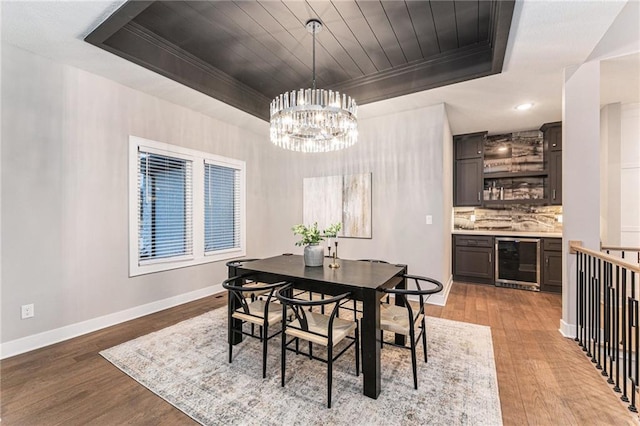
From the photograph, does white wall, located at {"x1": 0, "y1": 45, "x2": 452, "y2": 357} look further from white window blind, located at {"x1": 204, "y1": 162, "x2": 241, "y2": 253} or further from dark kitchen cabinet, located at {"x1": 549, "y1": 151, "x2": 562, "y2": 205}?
dark kitchen cabinet, located at {"x1": 549, "y1": 151, "x2": 562, "y2": 205}

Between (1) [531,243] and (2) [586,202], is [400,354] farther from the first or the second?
(1) [531,243]

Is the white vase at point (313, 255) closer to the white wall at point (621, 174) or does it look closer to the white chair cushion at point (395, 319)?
the white chair cushion at point (395, 319)

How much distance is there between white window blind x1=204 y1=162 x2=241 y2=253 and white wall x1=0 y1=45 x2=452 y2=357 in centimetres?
28

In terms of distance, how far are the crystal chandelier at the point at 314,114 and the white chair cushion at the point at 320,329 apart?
1705 millimetres

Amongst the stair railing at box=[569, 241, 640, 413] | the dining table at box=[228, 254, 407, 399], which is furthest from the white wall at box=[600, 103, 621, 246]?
the dining table at box=[228, 254, 407, 399]

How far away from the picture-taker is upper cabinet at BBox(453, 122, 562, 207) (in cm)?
479

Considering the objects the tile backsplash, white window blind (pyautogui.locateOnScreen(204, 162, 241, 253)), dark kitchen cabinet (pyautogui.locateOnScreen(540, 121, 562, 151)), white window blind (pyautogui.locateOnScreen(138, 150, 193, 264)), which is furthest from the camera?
the tile backsplash

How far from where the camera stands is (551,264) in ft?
14.5

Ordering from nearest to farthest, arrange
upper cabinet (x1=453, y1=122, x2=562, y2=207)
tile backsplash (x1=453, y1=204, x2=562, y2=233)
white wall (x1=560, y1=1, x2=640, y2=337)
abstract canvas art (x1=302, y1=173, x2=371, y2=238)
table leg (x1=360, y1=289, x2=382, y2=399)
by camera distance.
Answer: table leg (x1=360, y1=289, x2=382, y2=399) < white wall (x1=560, y1=1, x2=640, y2=337) < abstract canvas art (x1=302, y1=173, x2=371, y2=238) < upper cabinet (x1=453, y1=122, x2=562, y2=207) < tile backsplash (x1=453, y1=204, x2=562, y2=233)

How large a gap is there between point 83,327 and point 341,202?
357 centimetres

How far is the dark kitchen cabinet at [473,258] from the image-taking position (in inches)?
190

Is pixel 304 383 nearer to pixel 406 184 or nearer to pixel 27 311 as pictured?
pixel 27 311

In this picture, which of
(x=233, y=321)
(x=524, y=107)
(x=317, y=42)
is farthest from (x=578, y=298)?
(x=317, y=42)

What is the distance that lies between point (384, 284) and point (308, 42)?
2.51 metres
